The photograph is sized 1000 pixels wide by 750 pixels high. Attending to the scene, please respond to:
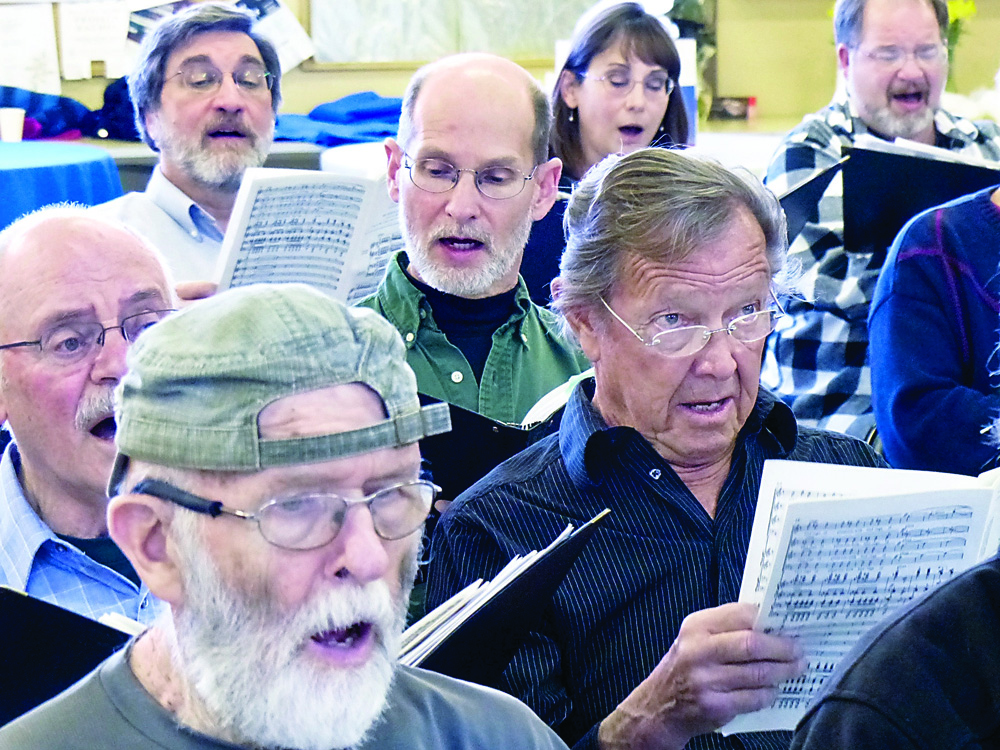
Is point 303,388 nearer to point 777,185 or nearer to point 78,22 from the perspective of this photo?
point 777,185

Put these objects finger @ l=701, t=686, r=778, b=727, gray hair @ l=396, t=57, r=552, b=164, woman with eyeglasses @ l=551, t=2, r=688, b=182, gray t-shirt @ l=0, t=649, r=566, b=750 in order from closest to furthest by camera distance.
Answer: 1. gray t-shirt @ l=0, t=649, r=566, b=750
2. finger @ l=701, t=686, r=778, b=727
3. gray hair @ l=396, t=57, r=552, b=164
4. woman with eyeglasses @ l=551, t=2, r=688, b=182

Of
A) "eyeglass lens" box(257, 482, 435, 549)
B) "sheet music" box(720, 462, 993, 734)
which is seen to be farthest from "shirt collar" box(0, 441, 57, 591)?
"sheet music" box(720, 462, 993, 734)

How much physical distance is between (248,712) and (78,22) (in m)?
4.63

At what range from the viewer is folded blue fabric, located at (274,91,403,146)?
16.4ft

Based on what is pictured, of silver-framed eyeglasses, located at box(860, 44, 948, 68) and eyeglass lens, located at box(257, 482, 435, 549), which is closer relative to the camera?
eyeglass lens, located at box(257, 482, 435, 549)

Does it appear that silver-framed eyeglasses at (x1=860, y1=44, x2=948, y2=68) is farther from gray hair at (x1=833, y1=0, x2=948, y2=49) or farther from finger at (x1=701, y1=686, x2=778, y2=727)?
finger at (x1=701, y1=686, x2=778, y2=727)

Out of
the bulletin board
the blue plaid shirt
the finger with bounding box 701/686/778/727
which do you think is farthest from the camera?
the bulletin board

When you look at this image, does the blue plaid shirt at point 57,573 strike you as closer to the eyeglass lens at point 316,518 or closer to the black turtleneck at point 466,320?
the eyeglass lens at point 316,518

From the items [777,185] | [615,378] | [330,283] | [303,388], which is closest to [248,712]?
[303,388]

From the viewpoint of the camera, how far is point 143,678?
1.11 m

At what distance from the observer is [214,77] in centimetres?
312

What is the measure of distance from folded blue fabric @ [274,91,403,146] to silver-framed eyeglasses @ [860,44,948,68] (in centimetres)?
202

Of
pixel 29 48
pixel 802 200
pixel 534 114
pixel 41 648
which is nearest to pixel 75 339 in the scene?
pixel 41 648

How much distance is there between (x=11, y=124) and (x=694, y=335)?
3.82 meters
